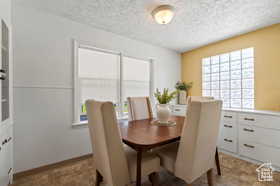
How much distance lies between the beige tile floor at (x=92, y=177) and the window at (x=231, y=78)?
134cm

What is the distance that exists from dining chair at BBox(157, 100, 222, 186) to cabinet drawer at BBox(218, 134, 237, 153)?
1.43m

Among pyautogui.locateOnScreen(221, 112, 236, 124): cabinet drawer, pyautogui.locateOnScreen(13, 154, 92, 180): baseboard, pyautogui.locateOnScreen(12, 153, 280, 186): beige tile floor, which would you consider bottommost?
pyautogui.locateOnScreen(12, 153, 280, 186): beige tile floor

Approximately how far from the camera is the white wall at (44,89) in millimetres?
1886

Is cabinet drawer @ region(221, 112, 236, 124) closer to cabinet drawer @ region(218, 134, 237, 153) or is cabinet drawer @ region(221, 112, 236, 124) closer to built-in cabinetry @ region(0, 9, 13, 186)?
cabinet drawer @ region(218, 134, 237, 153)

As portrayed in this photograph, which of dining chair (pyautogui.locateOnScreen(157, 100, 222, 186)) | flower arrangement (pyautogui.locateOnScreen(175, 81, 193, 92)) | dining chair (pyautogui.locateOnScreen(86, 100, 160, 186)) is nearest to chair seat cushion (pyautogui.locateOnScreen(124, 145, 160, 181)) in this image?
dining chair (pyautogui.locateOnScreen(86, 100, 160, 186))

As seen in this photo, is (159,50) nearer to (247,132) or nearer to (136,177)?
(247,132)

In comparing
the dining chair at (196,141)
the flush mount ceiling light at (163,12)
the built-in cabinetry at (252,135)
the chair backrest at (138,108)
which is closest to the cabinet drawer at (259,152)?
the built-in cabinetry at (252,135)

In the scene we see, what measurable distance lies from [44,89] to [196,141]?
Result: 223 centimetres

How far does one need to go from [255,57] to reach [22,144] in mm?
4309

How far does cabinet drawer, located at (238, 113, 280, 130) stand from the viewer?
2012 mm

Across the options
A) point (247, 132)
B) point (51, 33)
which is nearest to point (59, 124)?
point (51, 33)

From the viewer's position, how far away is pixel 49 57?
2.09 meters

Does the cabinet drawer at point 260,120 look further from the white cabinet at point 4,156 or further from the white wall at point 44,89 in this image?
the white cabinet at point 4,156

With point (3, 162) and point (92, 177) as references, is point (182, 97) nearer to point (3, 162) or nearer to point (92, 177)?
point (92, 177)
